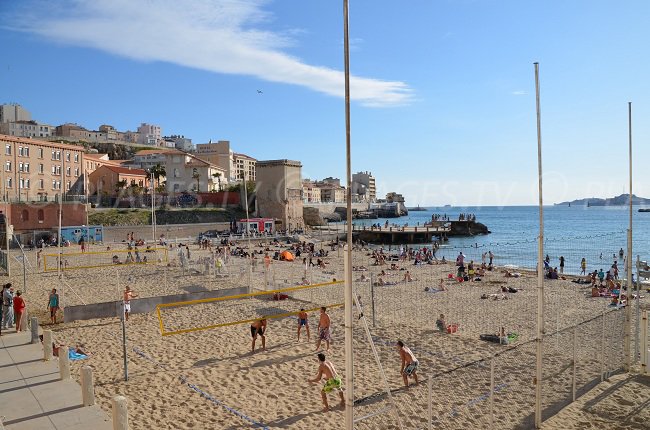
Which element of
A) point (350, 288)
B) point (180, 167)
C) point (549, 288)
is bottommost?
point (549, 288)

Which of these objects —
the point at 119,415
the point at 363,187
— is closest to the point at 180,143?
the point at 363,187

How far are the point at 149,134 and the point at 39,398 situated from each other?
163m

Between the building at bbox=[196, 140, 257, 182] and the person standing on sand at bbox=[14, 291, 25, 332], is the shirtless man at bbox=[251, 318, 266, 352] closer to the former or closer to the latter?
the person standing on sand at bbox=[14, 291, 25, 332]

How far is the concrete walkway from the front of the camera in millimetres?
7258

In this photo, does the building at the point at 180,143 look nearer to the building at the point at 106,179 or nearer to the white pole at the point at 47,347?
the building at the point at 106,179

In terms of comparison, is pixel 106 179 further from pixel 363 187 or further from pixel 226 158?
pixel 363 187

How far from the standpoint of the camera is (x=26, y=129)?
116062mm

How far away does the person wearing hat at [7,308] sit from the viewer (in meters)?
12.8

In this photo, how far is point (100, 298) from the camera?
18828 millimetres

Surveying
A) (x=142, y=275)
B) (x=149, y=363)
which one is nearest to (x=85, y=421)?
(x=149, y=363)

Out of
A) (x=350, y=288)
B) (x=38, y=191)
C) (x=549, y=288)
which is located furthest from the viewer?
(x=38, y=191)

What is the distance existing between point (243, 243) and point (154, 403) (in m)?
38.3

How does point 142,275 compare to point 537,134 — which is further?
point 142,275

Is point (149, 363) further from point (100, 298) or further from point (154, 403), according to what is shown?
point (100, 298)
